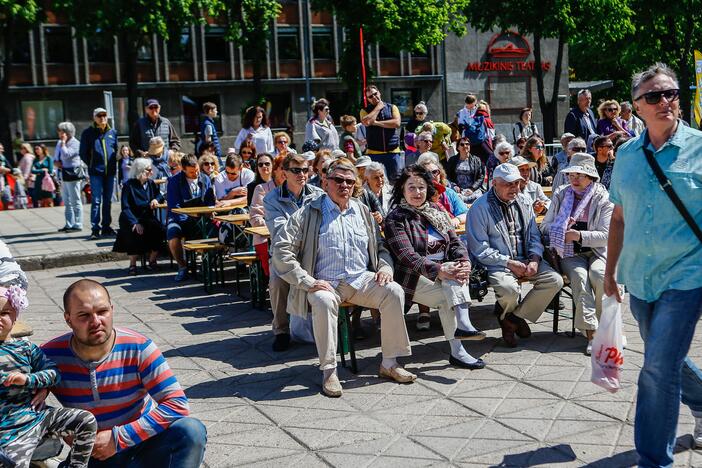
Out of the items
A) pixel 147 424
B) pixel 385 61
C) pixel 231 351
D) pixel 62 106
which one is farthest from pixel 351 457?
pixel 385 61

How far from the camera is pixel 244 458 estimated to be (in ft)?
16.1

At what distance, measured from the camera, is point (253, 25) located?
4209cm

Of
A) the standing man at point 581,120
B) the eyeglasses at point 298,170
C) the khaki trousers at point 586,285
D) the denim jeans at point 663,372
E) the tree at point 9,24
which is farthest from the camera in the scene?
the tree at point 9,24

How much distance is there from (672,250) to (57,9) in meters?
33.5

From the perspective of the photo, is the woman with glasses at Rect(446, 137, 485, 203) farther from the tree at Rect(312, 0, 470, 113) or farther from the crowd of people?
the tree at Rect(312, 0, 470, 113)

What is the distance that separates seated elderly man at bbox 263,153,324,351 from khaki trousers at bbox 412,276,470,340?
4.03 feet

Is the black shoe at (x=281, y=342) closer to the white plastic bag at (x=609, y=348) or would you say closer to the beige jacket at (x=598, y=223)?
the beige jacket at (x=598, y=223)

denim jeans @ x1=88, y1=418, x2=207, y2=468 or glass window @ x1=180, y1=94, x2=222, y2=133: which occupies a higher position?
glass window @ x1=180, y1=94, x2=222, y2=133

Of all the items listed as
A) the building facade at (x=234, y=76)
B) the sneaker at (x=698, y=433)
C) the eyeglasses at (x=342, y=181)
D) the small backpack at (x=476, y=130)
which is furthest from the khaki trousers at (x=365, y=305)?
the building facade at (x=234, y=76)

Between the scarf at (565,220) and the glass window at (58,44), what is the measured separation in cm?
4012

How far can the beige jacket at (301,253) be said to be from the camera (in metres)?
6.42

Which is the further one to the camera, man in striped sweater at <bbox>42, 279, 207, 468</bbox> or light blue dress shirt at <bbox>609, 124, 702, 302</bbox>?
light blue dress shirt at <bbox>609, 124, 702, 302</bbox>

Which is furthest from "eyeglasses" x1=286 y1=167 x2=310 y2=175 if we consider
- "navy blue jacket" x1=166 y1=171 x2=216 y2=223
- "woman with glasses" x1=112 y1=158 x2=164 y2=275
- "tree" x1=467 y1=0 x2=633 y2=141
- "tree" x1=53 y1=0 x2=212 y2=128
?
"tree" x1=53 y1=0 x2=212 y2=128

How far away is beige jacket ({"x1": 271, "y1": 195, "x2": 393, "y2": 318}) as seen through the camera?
6.42m
